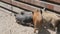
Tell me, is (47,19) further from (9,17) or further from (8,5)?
(8,5)

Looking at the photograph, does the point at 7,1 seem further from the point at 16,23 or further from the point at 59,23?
the point at 59,23

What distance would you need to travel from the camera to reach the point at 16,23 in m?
5.16

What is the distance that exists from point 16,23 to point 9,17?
62 cm

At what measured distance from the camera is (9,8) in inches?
242

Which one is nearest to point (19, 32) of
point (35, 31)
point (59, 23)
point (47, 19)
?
point (35, 31)

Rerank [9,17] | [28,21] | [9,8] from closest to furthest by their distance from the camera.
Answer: [28,21] → [9,17] → [9,8]

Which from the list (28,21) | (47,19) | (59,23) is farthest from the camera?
(28,21)

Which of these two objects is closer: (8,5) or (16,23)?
(16,23)

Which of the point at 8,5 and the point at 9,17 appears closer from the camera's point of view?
the point at 9,17

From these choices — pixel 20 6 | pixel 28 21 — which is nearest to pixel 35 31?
pixel 28 21

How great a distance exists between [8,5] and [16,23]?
1209 mm

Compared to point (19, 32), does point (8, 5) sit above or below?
above

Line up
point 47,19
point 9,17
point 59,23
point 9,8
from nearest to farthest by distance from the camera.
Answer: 1. point 59,23
2. point 47,19
3. point 9,17
4. point 9,8

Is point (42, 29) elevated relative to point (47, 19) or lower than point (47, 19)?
lower
